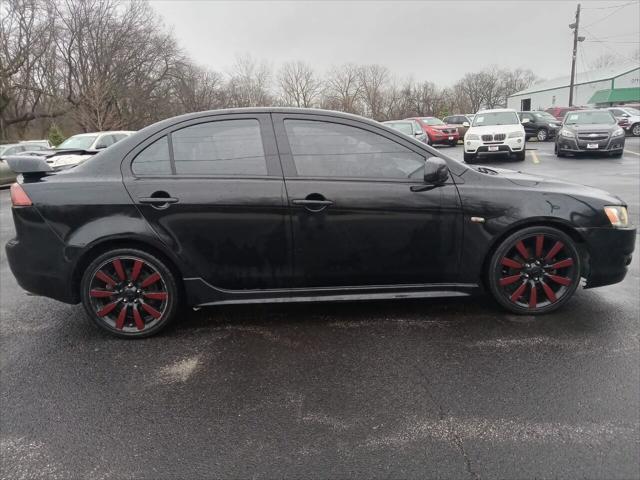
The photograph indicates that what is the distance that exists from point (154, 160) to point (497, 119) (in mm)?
14587

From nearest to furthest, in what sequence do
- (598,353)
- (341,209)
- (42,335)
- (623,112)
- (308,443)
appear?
(308,443), (598,353), (341,209), (42,335), (623,112)

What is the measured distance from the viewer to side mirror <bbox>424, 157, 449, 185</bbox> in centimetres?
323

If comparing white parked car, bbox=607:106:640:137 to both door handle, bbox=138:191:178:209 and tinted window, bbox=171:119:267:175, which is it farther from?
door handle, bbox=138:191:178:209

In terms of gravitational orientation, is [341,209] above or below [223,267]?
above

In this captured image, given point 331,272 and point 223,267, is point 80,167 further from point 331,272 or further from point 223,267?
point 331,272

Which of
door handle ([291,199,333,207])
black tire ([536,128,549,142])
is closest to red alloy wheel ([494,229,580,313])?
door handle ([291,199,333,207])

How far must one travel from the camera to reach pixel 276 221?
10.7 feet

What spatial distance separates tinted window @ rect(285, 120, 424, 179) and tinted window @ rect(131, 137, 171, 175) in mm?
911

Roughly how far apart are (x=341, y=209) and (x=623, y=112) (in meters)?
30.5

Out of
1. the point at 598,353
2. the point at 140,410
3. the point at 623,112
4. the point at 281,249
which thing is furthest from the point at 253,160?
the point at 623,112

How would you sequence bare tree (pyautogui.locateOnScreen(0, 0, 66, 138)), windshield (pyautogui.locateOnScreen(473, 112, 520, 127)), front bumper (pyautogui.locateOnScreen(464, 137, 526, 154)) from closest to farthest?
front bumper (pyautogui.locateOnScreen(464, 137, 526, 154))
windshield (pyautogui.locateOnScreen(473, 112, 520, 127))
bare tree (pyautogui.locateOnScreen(0, 0, 66, 138))

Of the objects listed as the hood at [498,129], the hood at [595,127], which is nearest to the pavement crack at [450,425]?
the hood at [498,129]

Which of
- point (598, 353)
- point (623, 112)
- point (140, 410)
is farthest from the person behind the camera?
point (623, 112)

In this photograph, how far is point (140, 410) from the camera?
2555 millimetres
